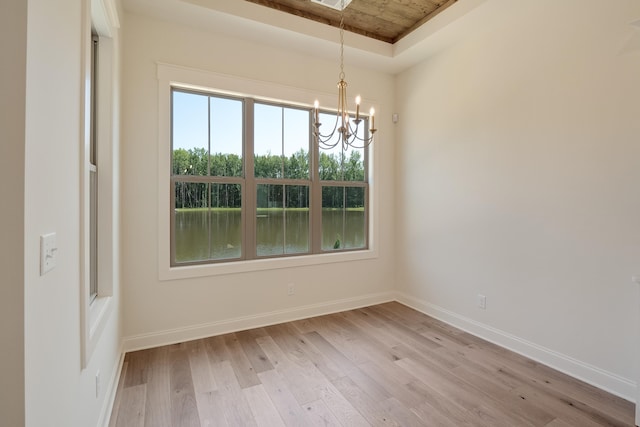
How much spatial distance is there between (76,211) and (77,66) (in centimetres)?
63

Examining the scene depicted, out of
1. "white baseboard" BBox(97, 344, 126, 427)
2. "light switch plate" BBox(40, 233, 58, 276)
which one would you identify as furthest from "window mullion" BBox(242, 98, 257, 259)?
"light switch plate" BBox(40, 233, 58, 276)

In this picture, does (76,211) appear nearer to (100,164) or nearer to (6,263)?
(6,263)

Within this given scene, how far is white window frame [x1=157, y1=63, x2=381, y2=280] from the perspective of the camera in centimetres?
280

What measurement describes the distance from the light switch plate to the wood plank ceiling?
9.12ft

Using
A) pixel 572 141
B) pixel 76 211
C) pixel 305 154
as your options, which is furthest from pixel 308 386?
pixel 572 141

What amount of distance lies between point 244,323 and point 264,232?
978 millimetres

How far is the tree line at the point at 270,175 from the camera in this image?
3014 mm

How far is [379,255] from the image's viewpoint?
402 cm

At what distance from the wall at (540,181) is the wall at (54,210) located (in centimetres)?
307

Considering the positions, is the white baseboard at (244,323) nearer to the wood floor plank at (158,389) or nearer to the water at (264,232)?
the wood floor plank at (158,389)

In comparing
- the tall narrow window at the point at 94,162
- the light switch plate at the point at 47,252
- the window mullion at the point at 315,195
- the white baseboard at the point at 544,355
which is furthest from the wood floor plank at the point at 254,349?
the white baseboard at the point at 544,355

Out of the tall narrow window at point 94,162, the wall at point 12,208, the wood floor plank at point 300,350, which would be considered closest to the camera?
the wall at point 12,208

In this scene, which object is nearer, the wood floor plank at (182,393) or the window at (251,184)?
the wood floor plank at (182,393)

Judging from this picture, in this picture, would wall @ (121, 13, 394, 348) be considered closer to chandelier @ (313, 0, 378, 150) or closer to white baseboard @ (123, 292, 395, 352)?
white baseboard @ (123, 292, 395, 352)
